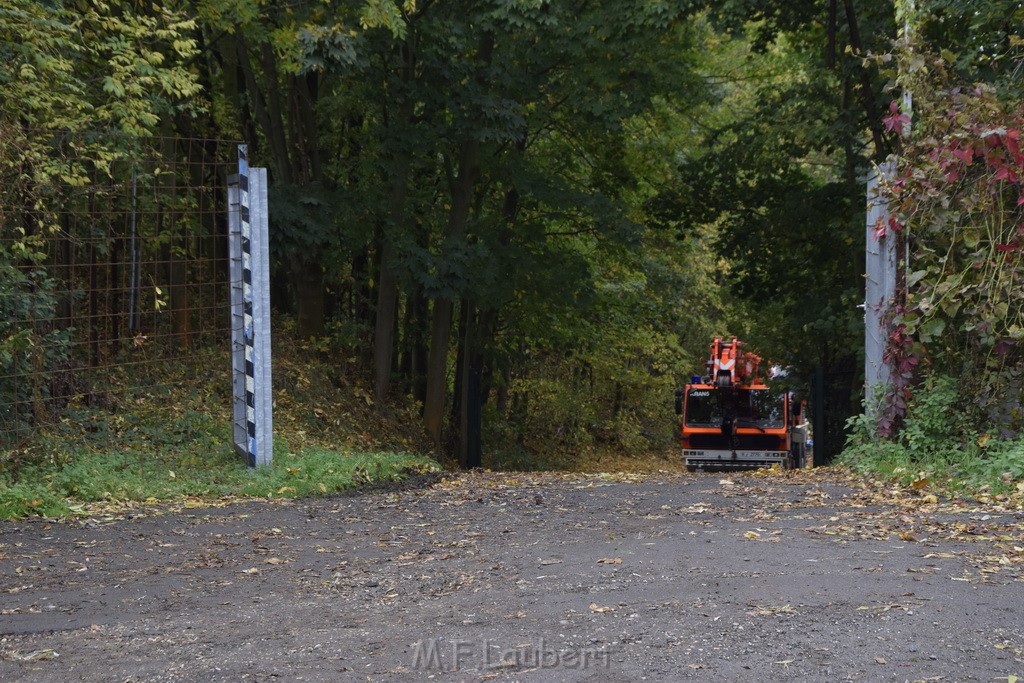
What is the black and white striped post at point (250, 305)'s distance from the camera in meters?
13.0

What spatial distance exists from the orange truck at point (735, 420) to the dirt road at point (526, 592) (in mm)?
14681

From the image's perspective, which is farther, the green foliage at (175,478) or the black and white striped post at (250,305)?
the black and white striped post at (250,305)

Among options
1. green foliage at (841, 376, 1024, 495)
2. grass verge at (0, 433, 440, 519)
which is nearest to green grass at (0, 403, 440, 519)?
grass verge at (0, 433, 440, 519)

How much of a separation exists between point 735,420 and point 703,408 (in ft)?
2.51

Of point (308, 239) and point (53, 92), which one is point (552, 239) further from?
point (53, 92)

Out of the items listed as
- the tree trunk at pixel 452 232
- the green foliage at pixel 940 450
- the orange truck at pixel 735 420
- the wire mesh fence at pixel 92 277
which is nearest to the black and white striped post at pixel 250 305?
the wire mesh fence at pixel 92 277

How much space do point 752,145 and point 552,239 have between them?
438 cm

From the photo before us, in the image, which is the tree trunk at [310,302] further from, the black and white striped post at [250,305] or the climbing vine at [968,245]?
the climbing vine at [968,245]

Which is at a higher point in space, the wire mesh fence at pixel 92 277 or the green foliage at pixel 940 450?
the wire mesh fence at pixel 92 277

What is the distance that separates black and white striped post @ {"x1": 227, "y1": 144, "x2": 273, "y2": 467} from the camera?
12953mm

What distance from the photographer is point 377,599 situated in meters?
6.80

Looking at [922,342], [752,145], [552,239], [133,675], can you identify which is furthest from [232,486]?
[752,145]

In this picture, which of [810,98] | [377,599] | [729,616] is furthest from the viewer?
[810,98]

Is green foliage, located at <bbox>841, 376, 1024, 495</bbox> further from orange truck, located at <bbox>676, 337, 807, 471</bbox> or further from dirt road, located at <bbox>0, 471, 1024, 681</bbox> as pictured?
orange truck, located at <bbox>676, 337, 807, 471</bbox>
